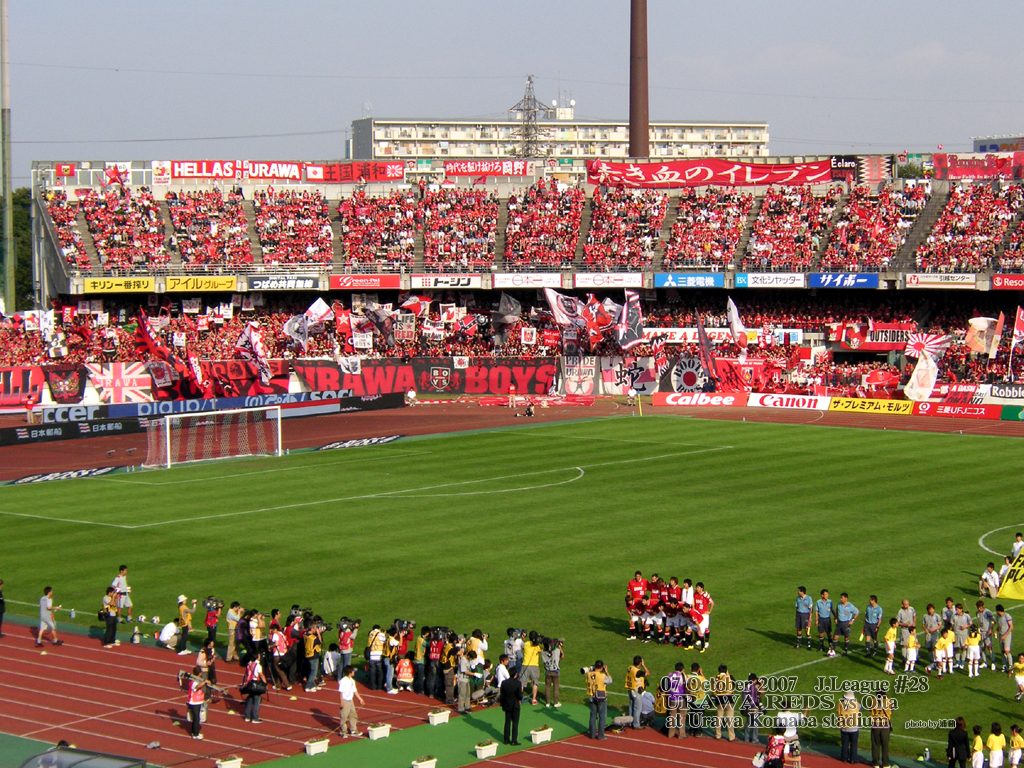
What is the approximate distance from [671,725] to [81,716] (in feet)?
34.8

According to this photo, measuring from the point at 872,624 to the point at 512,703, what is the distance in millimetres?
8622

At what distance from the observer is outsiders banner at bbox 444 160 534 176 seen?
9125cm

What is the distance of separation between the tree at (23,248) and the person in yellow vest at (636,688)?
99878mm

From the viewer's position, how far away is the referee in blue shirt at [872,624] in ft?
77.2

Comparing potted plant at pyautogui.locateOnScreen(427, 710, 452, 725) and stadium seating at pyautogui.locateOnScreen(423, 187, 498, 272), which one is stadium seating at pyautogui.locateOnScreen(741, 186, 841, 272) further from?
potted plant at pyautogui.locateOnScreen(427, 710, 452, 725)

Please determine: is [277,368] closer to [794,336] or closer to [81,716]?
[794,336]

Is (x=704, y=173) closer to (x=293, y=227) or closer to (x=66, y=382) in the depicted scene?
(x=293, y=227)

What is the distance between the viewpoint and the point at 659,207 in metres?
86.9

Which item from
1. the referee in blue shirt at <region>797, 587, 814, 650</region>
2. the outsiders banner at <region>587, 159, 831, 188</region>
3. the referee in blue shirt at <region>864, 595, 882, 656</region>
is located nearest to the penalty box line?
the referee in blue shirt at <region>797, 587, 814, 650</region>

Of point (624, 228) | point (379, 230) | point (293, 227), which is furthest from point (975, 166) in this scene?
point (293, 227)

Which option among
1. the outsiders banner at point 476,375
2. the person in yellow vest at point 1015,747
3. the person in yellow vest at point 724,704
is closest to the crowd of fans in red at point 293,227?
the outsiders banner at point 476,375

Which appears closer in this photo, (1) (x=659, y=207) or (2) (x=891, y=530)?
(2) (x=891, y=530)

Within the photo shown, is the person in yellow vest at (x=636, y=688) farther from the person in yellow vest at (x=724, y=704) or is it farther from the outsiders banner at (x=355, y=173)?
the outsiders banner at (x=355, y=173)

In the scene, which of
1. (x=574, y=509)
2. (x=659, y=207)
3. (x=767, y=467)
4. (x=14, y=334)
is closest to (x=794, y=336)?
(x=659, y=207)
